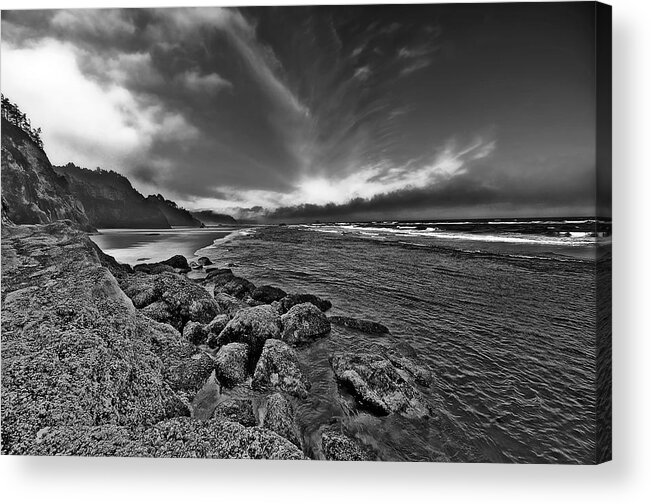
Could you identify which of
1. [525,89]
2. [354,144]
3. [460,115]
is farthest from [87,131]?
[525,89]

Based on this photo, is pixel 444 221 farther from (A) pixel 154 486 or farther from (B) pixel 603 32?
(A) pixel 154 486

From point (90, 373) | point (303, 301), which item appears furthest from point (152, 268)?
point (303, 301)

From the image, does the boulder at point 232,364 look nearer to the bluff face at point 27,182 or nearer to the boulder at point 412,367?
the boulder at point 412,367

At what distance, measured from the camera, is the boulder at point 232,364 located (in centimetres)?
266

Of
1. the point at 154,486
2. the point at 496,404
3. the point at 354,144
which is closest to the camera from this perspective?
the point at 496,404

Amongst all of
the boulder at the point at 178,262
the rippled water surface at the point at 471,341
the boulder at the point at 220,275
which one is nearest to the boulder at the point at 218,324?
the boulder at the point at 220,275

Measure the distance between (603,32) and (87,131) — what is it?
509 cm

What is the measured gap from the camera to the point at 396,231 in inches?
122

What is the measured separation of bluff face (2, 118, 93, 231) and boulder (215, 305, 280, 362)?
2121mm

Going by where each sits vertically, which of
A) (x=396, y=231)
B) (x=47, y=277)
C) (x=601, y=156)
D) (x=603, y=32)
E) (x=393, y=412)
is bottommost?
(x=393, y=412)

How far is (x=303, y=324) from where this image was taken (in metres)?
2.83

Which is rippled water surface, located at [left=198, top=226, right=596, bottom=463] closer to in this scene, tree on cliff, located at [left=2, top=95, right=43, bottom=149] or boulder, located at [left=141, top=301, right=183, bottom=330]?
boulder, located at [left=141, top=301, right=183, bottom=330]

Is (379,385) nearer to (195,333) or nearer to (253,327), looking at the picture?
(253,327)

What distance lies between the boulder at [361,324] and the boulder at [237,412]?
1.14 metres
